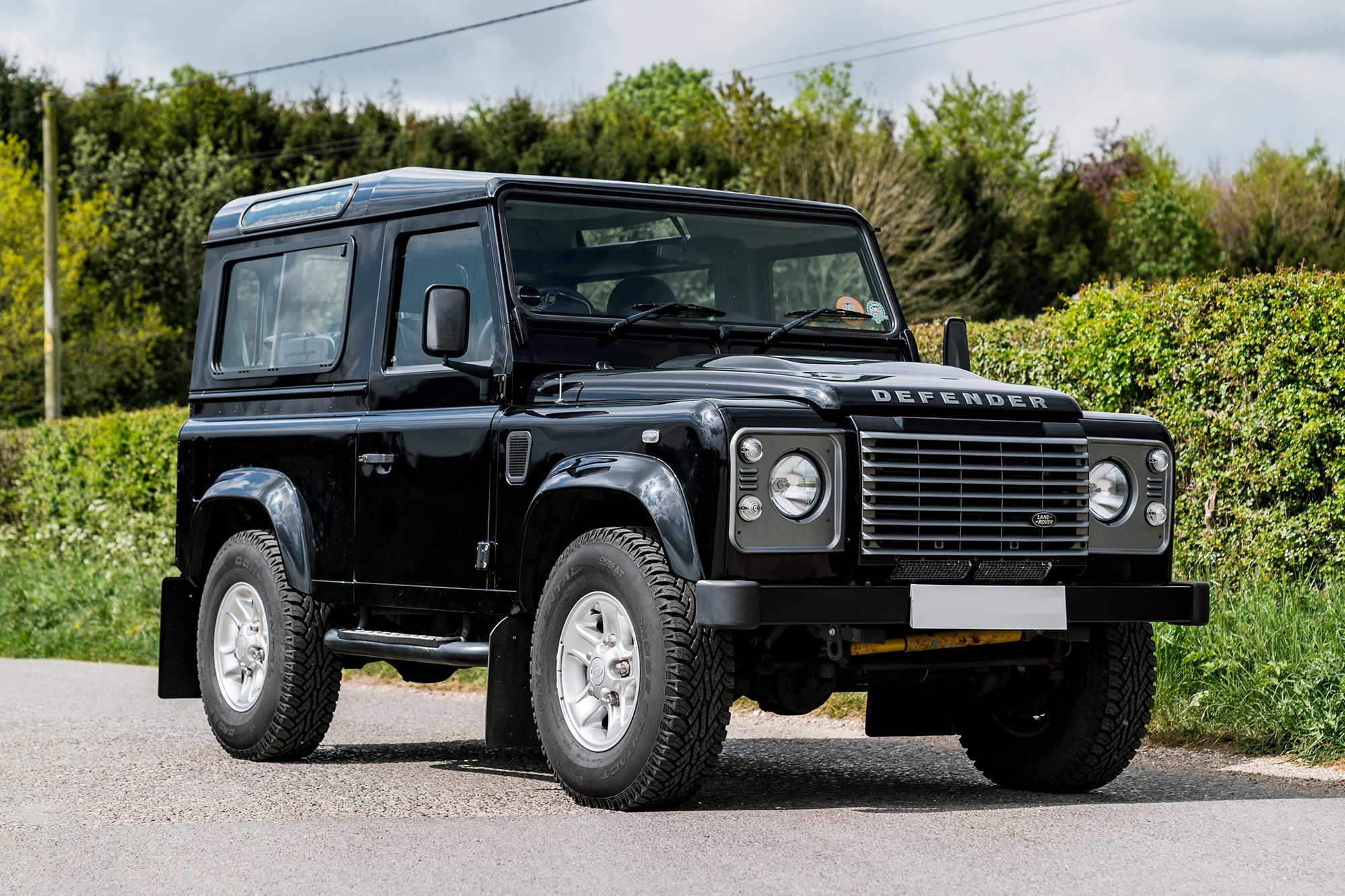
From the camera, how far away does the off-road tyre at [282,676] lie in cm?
807

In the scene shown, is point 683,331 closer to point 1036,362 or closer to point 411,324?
point 411,324

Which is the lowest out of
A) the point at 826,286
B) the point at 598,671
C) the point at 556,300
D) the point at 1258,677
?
the point at 1258,677

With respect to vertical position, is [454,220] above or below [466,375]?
above

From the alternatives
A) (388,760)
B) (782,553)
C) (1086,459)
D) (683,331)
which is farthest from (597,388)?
(388,760)

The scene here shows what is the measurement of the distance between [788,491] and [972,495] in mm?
733

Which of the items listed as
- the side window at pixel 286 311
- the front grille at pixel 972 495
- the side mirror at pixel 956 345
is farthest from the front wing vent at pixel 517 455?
the side mirror at pixel 956 345

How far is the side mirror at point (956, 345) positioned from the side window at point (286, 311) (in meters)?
2.82

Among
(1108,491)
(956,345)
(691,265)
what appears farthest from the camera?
(956,345)

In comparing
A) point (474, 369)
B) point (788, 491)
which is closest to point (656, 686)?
point (788, 491)

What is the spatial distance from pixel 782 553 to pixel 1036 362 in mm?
5480

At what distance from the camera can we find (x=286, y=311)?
8.65 metres

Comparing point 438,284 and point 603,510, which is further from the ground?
point 438,284

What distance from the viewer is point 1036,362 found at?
1105 centimetres

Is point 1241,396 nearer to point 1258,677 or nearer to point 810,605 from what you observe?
point 1258,677
